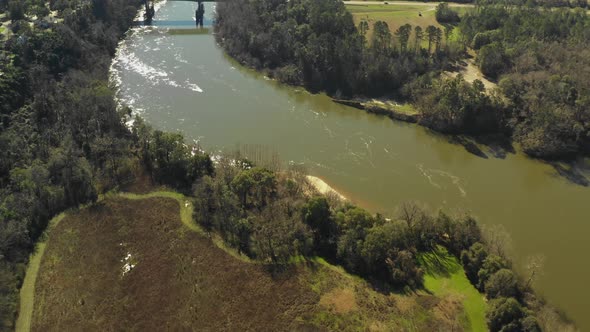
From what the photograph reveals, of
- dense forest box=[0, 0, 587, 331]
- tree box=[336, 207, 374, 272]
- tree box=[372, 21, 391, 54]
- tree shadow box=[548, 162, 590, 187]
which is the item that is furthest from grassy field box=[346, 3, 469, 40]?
tree box=[336, 207, 374, 272]

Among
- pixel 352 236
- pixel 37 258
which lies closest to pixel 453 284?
pixel 352 236

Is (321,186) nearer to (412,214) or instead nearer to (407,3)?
(412,214)

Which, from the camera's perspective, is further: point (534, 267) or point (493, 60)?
point (493, 60)

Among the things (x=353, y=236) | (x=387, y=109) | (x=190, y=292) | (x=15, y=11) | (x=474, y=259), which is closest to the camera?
(x=190, y=292)

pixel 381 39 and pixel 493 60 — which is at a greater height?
pixel 381 39

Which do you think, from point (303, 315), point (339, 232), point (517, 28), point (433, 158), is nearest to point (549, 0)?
point (517, 28)

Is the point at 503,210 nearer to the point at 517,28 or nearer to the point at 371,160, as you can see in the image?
the point at 371,160

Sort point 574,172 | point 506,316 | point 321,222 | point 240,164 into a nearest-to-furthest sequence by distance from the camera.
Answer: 1. point 506,316
2. point 321,222
3. point 240,164
4. point 574,172

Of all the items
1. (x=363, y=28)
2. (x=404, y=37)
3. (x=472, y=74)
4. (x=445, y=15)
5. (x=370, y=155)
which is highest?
(x=445, y=15)
